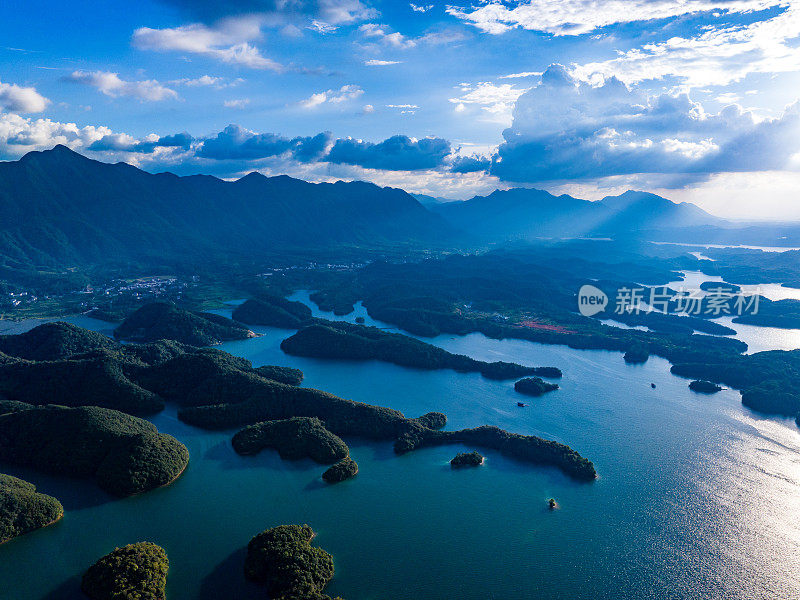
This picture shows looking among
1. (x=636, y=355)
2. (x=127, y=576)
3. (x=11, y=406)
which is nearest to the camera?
(x=127, y=576)

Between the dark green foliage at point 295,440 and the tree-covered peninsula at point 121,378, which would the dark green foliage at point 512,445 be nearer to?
the dark green foliage at point 295,440

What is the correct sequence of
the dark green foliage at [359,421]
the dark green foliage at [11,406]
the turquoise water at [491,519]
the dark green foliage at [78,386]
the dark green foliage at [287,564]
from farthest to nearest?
1. the dark green foliage at [78,386]
2. the dark green foliage at [11,406]
3. the dark green foliage at [359,421]
4. the turquoise water at [491,519]
5. the dark green foliage at [287,564]

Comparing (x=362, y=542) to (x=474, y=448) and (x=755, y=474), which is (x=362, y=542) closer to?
(x=474, y=448)

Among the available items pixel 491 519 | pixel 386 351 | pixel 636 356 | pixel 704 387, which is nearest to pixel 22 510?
pixel 491 519

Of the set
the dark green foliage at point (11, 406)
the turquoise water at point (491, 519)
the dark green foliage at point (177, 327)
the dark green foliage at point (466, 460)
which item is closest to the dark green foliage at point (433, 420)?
the turquoise water at point (491, 519)

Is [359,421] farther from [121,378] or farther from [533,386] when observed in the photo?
[121,378]

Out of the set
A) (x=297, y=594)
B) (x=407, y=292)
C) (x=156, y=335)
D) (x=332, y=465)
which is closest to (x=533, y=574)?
(x=297, y=594)
